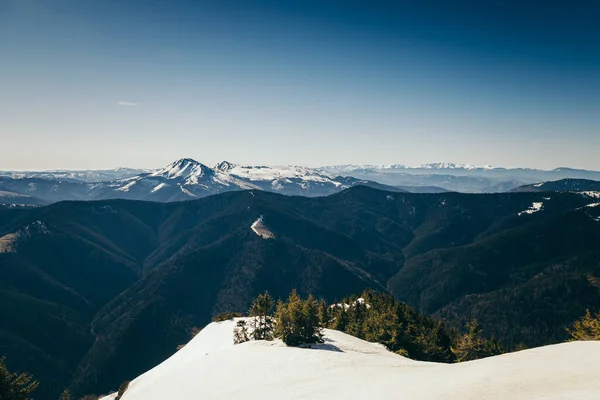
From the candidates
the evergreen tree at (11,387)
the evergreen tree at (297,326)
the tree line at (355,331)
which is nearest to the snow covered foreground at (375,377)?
the evergreen tree at (297,326)

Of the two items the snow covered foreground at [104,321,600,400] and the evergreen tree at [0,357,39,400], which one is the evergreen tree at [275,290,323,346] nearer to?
the snow covered foreground at [104,321,600,400]

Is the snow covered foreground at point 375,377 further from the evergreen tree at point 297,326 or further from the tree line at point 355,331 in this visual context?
the tree line at point 355,331

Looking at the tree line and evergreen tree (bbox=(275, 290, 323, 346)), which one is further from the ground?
evergreen tree (bbox=(275, 290, 323, 346))

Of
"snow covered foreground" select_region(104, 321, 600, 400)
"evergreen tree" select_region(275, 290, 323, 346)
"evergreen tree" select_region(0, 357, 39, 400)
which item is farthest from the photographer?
"evergreen tree" select_region(275, 290, 323, 346)

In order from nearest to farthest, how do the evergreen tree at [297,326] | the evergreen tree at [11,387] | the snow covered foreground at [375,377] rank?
the snow covered foreground at [375,377]
the evergreen tree at [11,387]
the evergreen tree at [297,326]

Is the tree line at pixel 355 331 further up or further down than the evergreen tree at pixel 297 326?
further down

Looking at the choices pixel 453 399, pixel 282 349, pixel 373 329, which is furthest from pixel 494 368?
pixel 373 329

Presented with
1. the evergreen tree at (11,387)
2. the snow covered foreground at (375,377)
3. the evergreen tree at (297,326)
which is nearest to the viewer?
the snow covered foreground at (375,377)

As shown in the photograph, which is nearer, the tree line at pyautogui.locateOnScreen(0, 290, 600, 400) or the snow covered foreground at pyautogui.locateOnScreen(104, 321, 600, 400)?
the snow covered foreground at pyautogui.locateOnScreen(104, 321, 600, 400)

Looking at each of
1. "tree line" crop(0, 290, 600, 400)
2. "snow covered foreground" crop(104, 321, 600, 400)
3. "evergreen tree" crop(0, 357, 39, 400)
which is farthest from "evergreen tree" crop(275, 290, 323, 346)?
"evergreen tree" crop(0, 357, 39, 400)

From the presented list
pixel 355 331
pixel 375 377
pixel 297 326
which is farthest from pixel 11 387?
pixel 355 331
